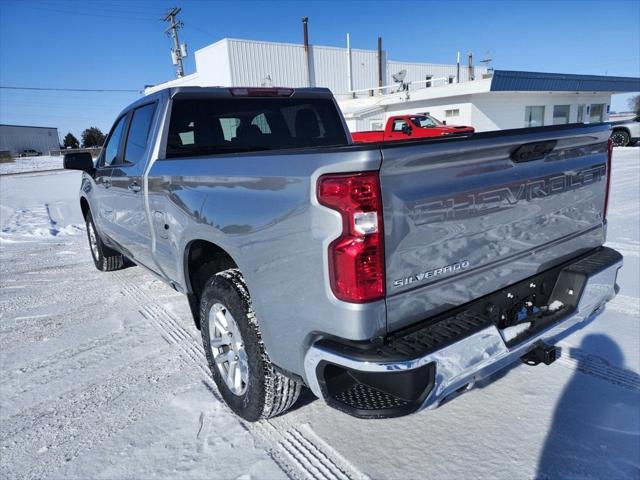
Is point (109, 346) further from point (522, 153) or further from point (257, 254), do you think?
point (522, 153)

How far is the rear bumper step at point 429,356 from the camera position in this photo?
1731 mm

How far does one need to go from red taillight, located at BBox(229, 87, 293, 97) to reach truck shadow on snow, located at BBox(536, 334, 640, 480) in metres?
3.02

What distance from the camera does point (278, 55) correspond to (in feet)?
100

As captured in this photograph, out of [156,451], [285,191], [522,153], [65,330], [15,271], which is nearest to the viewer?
[285,191]

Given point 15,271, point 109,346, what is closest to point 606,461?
point 109,346

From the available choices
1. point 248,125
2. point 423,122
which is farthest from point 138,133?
point 423,122

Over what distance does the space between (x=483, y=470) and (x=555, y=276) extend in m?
1.12

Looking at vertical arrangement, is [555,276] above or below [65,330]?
above

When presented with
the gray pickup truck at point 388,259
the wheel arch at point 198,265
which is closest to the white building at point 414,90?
the gray pickup truck at point 388,259

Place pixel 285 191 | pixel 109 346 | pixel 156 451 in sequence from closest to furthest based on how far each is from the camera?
pixel 285 191
pixel 156 451
pixel 109 346

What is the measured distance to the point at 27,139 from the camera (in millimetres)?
90250

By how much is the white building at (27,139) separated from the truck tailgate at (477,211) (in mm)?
100743

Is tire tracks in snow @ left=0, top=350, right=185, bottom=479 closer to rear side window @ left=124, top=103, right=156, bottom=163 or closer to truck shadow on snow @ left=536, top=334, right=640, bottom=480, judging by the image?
rear side window @ left=124, top=103, right=156, bottom=163

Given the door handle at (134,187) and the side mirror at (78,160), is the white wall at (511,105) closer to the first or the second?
the side mirror at (78,160)
